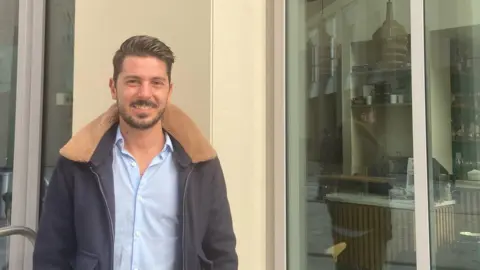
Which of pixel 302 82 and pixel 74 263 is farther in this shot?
pixel 302 82

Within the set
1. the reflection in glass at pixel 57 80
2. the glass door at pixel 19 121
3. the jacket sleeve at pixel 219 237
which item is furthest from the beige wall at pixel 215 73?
the jacket sleeve at pixel 219 237

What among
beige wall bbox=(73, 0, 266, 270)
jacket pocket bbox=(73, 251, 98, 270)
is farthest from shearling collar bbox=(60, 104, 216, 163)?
beige wall bbox=(73, 0, 266, 270)

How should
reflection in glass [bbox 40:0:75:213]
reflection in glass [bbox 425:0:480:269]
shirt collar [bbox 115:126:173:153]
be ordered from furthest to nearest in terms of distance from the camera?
reflection in glass [bbox 40:0:75:213] < reflection in glass [bbox 425:0:480:269] < shirt collar [bbox 115:126:173:153]

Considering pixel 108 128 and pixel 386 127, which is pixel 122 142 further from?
pixel 386 127

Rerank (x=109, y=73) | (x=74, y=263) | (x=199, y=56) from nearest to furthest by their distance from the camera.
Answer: (x=74, y=263) < (x=199, y=56) < (x=109, y=73)

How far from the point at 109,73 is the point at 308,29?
100 cm

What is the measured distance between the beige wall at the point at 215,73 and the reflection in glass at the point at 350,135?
200 millimetres

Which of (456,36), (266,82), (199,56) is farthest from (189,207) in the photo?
(456,36)

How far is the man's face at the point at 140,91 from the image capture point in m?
1.39

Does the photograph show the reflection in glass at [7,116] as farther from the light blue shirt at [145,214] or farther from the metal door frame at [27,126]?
the light blue shirt at [145,214]

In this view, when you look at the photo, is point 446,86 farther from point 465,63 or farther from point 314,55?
point 314,55

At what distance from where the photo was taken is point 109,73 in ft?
7.41

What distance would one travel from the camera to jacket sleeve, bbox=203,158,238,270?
1467mm

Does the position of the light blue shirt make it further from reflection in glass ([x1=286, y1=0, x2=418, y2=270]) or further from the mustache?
reflection in glass ([x1=286, y1=0, x2=418, y2=270])
